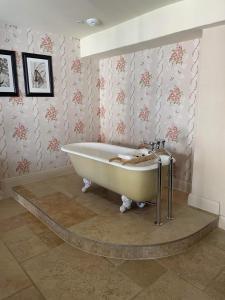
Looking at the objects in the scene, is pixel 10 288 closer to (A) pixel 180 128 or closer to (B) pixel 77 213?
(B) pixel 77 213

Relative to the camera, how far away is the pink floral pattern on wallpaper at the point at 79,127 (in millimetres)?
3836

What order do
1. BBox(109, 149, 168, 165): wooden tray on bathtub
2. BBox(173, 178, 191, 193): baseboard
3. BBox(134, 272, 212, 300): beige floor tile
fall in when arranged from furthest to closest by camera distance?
BBox(173, 178, 191, 193): baseboard < BBox(109, 149, 168, 165): wooden tray on bathtub < BBox(134, 272, 212, 300): beige floor tile

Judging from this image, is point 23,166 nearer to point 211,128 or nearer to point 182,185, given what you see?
point 182,185

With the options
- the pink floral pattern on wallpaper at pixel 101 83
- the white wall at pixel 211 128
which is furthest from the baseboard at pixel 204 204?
the pink floral pattern on wallpaper at pixel 101 83

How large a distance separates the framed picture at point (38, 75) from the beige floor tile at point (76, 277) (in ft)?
7.27

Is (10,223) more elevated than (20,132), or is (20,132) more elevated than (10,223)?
(20,132)

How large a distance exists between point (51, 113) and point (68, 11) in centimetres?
144

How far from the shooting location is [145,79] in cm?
328

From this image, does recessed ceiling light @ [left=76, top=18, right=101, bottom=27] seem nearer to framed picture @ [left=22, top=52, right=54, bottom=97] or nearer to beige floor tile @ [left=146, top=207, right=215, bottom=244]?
framed picture @ [left=22, top=52, right=54, bottom=97]

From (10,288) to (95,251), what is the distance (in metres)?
0.69

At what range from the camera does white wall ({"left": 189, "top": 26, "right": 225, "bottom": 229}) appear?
2.20m

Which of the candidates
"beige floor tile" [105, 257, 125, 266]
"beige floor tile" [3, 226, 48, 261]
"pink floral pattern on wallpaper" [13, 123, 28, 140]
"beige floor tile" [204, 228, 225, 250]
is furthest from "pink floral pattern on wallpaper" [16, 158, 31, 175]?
"beige floor tile" [204, 228, 225, 250]

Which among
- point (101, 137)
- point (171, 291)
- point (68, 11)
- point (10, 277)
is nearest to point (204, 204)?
point (171, 291)

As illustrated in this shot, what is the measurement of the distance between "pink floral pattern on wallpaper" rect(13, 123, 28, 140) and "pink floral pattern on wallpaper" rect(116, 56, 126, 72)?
1681 mm
